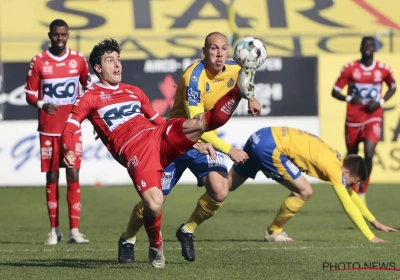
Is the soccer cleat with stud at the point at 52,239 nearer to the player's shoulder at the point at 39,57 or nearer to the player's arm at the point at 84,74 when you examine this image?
the player's arm at the point at 84,74

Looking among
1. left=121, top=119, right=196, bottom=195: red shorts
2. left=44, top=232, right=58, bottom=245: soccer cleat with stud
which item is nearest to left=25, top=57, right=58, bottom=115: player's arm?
left=44, top=232, right=58, bottom=245: soccer cleat with stud

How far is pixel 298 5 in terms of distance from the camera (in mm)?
30422

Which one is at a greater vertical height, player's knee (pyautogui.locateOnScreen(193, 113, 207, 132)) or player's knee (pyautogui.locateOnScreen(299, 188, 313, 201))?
player's knee (pyautogui.locateOnScreen(193, 113, 207, 132))

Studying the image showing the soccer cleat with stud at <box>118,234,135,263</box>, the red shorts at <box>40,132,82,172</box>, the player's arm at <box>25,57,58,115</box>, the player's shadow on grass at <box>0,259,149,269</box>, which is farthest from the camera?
the red shorts at <box>40,132,82,172</box>

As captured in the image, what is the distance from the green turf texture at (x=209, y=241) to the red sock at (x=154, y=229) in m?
0.25

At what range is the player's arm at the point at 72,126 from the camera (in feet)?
26.1

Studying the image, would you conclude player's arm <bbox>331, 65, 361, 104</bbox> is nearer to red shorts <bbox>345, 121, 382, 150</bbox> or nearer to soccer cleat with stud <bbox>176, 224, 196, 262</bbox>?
red shorts <bbox>345, 121, 382, 150</bbox>

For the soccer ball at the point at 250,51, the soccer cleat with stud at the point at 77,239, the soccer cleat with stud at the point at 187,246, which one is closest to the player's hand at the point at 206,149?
the soccer ball at the point at 250,51

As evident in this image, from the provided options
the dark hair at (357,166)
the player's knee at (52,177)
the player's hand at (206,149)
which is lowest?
the player's knee at (52,177)

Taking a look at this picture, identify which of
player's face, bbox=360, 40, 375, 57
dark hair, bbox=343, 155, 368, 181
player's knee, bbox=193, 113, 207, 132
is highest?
player's face, bbox=360, 40, 375, 57

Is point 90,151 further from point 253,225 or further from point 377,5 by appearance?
point 377,5

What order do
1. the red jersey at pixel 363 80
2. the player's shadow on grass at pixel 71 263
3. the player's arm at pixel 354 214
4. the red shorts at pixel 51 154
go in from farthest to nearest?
the red jersey at pixel 363 80 < the red shorts at pixel 51 154 < the player's arm at pixel 354 214 < the player's shadow on grass at pixel 71 263

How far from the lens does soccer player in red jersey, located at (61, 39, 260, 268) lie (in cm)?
793

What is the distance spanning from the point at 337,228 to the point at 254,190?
6.60m
